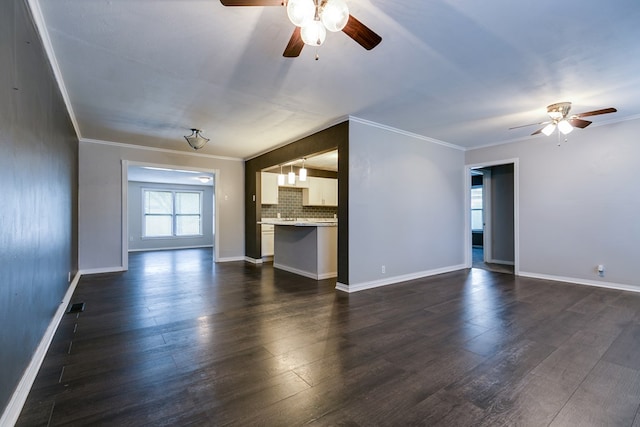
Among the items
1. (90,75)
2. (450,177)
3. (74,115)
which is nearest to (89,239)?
(74,115)

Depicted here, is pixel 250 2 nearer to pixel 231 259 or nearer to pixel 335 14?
pixel 335 14

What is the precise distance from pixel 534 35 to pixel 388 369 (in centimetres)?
279

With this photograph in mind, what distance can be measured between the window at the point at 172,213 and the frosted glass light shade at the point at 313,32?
398 inches

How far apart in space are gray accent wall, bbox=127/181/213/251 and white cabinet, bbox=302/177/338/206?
4.78 m

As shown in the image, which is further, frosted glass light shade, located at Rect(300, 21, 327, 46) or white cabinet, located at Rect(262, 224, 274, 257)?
white cabinet, located at Rect(262, 224, 274, 257)

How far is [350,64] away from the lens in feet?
9.00

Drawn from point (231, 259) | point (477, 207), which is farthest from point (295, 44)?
point (477, 207)

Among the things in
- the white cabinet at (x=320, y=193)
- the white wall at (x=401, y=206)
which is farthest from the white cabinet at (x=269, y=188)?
the white wall at (x=401, y=206)

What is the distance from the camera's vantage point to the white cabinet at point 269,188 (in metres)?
7.25

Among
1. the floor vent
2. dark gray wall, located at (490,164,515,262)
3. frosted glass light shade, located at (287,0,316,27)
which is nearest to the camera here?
frosted glass light shade, located at (287,0,316,27)

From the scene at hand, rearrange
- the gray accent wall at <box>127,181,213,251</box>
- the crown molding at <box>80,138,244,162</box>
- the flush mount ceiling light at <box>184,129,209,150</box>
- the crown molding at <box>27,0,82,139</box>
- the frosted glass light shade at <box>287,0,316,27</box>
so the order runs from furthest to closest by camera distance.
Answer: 1. the gray accent wall at <box>127,181,213,251</box>
2. the crown molding at <box>80,138,244,162</box>
3. the flush mount ceiling light at <box>184,129,209,150</box>
4. the crown molding at <box>27,0,82,139</box>
5. the frosted glass light shade at <box>287,0,316,27</box>

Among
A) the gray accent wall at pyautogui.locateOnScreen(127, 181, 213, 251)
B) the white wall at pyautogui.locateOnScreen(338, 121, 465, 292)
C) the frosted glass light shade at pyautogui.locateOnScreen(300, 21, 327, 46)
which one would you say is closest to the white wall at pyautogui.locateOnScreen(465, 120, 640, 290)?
the white wall at pyautogui.locateOnScreen(338, 121, 465, 292)

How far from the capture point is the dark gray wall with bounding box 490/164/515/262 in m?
6.81

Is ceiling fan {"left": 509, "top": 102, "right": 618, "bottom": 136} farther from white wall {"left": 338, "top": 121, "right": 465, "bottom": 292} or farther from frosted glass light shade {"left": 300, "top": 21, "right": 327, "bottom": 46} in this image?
frosted glass light shade {"left": 300, "top": 21, "right": 327, "bottom": 46}
